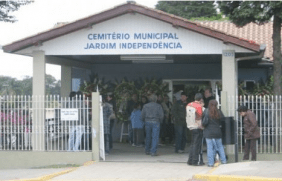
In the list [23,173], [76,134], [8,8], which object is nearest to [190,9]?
[8,8]

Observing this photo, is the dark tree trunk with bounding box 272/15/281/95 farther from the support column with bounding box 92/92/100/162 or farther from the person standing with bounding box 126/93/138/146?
the person standing with bounding box 126/93/138/146

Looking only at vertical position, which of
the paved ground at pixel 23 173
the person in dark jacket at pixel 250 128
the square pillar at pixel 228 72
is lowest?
the paved ground at pixel 23 173

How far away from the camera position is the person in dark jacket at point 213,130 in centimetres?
1295

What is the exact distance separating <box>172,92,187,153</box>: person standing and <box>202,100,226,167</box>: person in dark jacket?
7.30 ft

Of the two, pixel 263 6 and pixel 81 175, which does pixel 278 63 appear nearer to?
pixel 263 6

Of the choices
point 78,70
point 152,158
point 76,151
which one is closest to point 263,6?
point 152,158

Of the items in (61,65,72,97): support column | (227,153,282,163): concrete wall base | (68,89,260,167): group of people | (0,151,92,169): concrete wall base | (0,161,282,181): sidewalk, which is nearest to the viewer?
(0,161,282,181): sidewalk

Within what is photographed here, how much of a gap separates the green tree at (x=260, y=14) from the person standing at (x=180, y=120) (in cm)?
251

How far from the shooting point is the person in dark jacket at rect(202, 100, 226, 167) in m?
12.9

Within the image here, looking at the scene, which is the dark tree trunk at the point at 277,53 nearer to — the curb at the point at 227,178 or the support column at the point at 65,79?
the curb at the point at 227,178

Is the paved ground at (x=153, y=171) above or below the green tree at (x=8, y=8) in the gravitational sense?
below

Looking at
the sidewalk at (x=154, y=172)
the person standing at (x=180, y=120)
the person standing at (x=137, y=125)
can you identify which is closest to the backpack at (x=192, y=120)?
the sidewalk at (x=154, y=172)

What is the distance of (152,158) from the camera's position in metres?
14.8

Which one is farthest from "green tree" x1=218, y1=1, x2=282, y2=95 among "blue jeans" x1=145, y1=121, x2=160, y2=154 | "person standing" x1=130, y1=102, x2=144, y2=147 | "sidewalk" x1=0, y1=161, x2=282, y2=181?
"person standing" x1=130, y1=102, x2=144, y2=147
